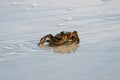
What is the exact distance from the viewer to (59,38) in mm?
5559

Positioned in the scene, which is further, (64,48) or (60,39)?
(60,39)

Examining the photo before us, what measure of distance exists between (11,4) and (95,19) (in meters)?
2.51

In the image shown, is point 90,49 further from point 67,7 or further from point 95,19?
point 67,7

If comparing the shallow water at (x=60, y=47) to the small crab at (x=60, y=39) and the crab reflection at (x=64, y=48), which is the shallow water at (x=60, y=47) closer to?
the crab reflection at (x=64, y=48)

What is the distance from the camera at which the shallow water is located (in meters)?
4.41

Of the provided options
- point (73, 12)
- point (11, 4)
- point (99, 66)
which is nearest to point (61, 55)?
point (99, 66)

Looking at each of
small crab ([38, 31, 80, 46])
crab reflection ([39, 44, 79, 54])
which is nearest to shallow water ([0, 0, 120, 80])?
crab reflection ([39, 44, 79, 54])

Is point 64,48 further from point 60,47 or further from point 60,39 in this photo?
point 60,39

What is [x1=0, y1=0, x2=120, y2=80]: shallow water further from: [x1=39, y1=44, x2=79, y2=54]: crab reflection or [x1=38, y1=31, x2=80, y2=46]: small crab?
[x1=38, y1=31, x2=80, y2=46]: small crab

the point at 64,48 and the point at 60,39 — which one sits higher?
the point at 60,39

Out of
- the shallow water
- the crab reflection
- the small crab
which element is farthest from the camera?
the small crab

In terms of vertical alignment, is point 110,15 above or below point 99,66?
above

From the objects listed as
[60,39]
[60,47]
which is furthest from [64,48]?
[60,39]

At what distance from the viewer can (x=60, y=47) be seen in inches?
216
